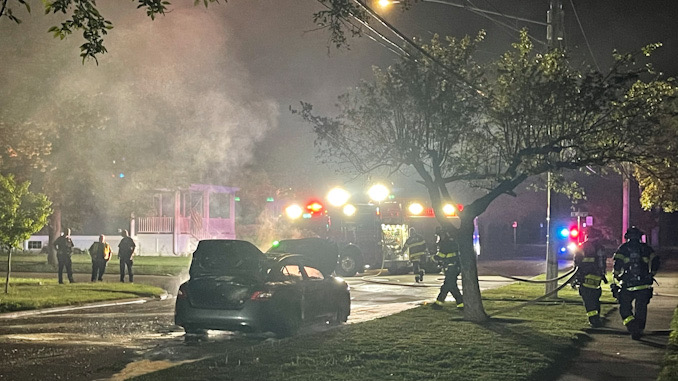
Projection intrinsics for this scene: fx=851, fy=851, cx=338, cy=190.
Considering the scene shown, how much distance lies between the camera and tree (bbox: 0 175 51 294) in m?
19.4

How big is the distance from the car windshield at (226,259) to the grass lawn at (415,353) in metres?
1.23

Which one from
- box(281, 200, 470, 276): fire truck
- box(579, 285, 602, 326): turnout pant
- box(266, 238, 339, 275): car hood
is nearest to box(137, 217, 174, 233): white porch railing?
box(281, 200, 470, 276): fire truck

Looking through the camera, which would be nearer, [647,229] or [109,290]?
[109,290]

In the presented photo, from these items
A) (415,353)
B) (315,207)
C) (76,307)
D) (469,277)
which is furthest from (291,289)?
(315,207)

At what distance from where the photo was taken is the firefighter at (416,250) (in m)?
22.6

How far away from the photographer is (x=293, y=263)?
546 inches

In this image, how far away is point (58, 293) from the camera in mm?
19891

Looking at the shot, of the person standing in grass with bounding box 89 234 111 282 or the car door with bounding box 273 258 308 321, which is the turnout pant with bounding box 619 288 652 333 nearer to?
the car door with bounding box 273 258 308 321

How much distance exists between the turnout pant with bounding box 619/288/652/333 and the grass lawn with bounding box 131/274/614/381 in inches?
29.2

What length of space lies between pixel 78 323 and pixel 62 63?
506 inches

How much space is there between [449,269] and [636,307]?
15.7 feet

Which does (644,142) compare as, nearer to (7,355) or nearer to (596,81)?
(596,81)

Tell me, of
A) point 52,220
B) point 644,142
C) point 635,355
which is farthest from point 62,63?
point 635,355

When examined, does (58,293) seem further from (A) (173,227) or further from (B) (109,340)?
(A) (173,227)
